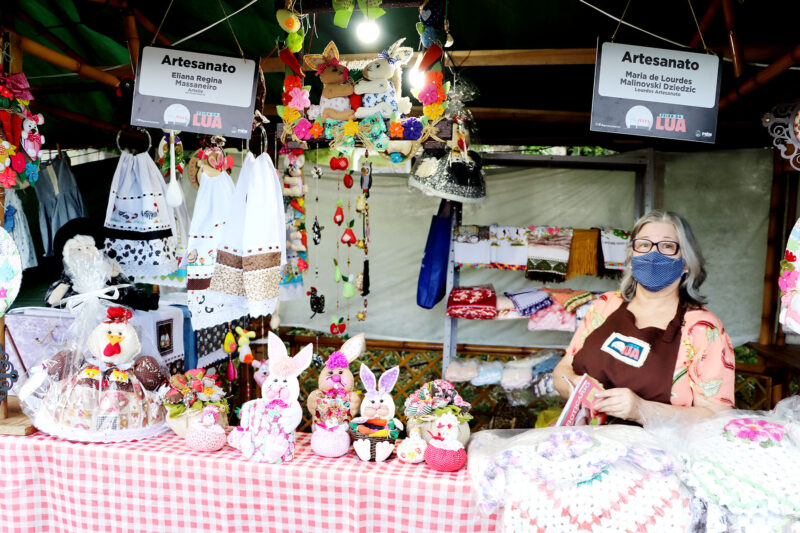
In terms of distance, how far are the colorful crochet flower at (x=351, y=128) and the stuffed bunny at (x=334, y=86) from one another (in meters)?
0.03

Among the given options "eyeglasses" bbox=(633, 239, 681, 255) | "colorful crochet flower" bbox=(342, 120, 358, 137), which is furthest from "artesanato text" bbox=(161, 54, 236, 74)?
"eyeglasses" bbox=(633, 239, 681, 255)

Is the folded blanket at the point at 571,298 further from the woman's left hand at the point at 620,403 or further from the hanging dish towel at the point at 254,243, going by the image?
the hanging dish towel at the point at 254,243

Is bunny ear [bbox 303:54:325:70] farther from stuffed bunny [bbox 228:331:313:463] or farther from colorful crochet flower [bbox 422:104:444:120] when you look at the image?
stuffed bunny [bbox 228:331:313:463]

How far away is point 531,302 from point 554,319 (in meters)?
0.23

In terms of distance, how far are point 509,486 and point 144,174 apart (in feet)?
10.3

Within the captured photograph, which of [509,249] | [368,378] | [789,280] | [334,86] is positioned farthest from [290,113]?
[509,249]

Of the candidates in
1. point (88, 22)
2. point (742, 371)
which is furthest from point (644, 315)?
point (88, 22)

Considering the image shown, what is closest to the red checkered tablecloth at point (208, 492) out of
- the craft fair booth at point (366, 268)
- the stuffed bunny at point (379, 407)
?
the craft fair booth at point (366, 268)

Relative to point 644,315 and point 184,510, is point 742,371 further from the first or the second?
point 184,510

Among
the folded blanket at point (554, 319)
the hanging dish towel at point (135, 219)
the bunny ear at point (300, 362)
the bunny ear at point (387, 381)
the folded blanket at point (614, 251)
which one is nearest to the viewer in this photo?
the bunny ear at point (300, 362)

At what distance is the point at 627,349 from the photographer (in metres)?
2.37

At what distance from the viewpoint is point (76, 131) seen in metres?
5.48

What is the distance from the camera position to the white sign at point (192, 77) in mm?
2486

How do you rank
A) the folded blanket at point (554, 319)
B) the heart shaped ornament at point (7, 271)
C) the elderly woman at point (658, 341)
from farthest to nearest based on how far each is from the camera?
1. the folded blanket at point (554, 319)
2. the heart shaped ornament at point (7, 271)
3. the elderly woman at point (658, 341)
